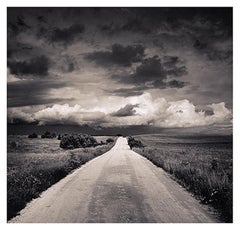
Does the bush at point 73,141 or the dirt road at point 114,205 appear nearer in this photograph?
the dirt road at point 114,205

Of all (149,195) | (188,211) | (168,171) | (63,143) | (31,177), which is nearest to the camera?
(188,211)

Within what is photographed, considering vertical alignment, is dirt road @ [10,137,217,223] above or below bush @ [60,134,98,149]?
above

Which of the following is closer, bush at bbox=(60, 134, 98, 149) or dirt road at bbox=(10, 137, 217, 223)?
dirt road at bbox=(10, 137, 217, 223)

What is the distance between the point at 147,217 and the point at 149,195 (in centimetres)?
240

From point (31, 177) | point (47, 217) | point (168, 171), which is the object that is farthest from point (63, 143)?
point (47, 217)

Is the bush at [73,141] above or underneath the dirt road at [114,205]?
underneath

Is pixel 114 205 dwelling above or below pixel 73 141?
above

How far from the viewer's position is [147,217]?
6.97 m

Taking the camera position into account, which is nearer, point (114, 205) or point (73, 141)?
point (114, 205)
